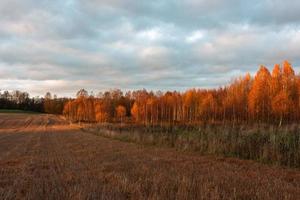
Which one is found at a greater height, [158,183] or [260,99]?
[260,99]

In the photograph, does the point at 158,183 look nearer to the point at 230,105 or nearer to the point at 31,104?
the point at 230,105

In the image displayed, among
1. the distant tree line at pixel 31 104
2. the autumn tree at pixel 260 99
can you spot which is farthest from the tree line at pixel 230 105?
the distant tree line at pixel 31 104

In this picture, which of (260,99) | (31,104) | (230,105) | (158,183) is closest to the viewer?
(158,183)

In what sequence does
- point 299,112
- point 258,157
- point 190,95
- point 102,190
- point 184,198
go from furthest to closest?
point 190,95 → point 299,112 → point 258,157 → point 102,190 → point 184,198

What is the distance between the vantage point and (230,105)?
240 ft

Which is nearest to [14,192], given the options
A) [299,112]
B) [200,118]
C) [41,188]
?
[41,188]

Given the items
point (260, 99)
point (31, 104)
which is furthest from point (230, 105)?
point (31, 104)

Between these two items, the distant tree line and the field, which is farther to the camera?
the distant tree line

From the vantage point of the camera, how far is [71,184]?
8.28m

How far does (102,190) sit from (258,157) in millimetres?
8960

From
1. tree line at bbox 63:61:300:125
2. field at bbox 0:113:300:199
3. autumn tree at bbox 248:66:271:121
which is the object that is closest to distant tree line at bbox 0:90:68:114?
tree line at bbox 63:61:300:125

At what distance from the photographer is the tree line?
2210 inches

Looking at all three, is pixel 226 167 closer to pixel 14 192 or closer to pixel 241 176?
pixel 241 176

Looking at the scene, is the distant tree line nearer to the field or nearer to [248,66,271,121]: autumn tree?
[248,66,271,121]: autumn tree
